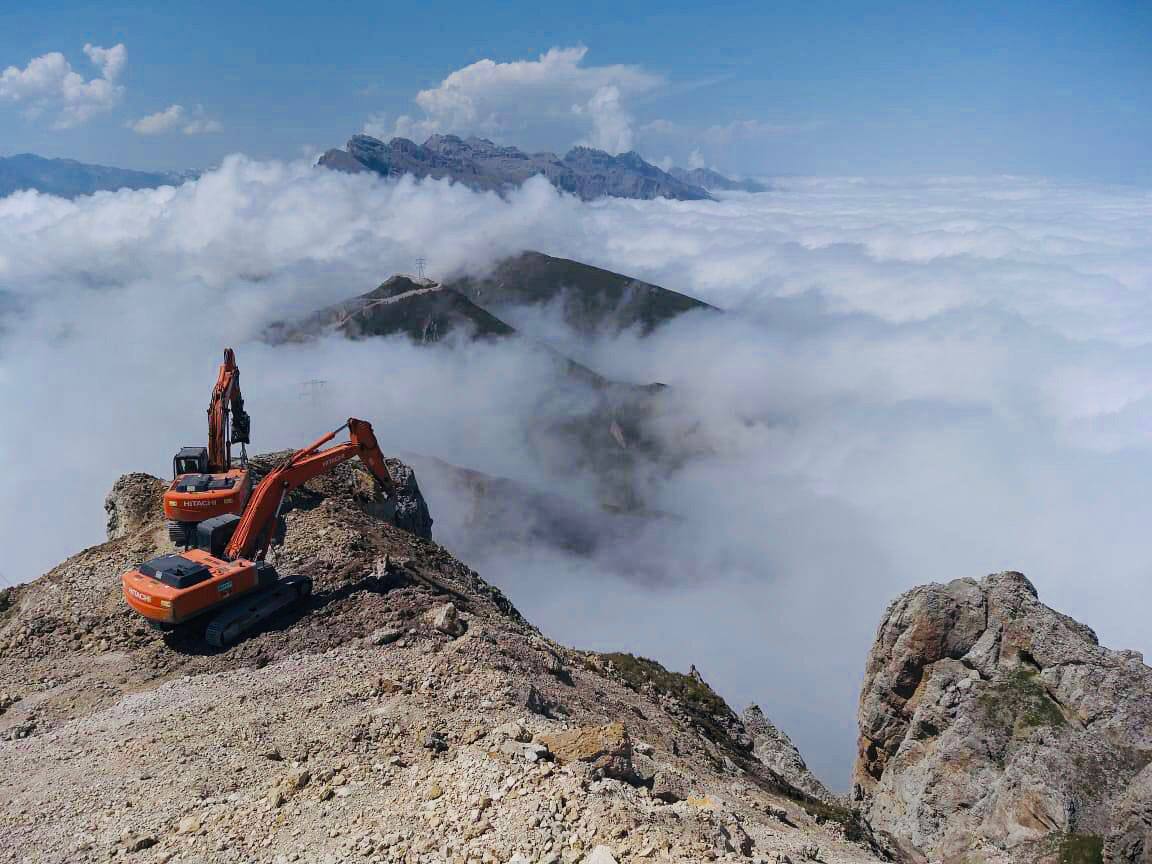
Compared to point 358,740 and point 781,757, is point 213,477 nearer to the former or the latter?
point 358,740

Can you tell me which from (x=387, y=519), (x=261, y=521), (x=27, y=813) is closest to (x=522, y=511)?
(x=387, y=519)

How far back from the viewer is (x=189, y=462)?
35.0m

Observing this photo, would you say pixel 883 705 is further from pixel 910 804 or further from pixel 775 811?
pixel 775 811

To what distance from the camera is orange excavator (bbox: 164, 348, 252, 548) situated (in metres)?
31.0

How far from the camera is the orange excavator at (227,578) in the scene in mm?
25238

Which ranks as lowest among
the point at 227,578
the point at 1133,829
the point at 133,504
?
the point at 1133,829

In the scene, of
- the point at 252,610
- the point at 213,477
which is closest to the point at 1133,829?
the point at 252,610

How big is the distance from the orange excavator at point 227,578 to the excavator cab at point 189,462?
5.54 meters

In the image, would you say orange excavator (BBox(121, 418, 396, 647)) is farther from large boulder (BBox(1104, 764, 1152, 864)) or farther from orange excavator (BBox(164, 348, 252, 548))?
large boulder (BBox(1104, 764, 1152, 864))

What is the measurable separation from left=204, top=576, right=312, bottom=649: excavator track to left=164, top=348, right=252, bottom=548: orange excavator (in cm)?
533

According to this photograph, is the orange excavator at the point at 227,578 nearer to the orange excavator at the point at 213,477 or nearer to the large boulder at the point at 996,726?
the orange excavator at the point at 213,477

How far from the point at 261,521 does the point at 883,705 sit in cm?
2728

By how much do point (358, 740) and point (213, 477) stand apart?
1757 cm

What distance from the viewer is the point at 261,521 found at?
2950 cm
